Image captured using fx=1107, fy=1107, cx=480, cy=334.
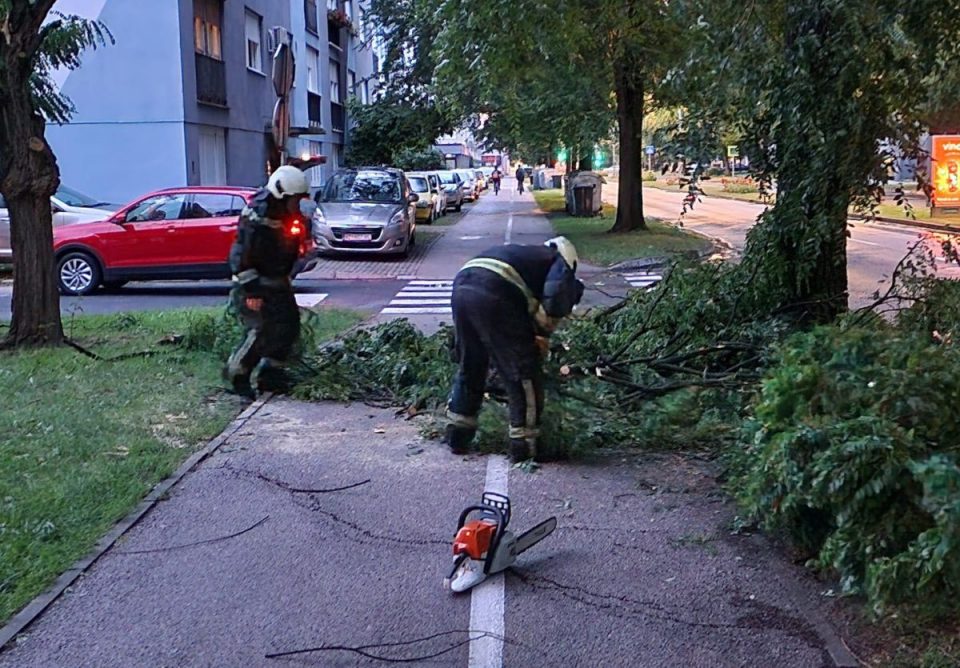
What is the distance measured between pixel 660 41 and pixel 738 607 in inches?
514

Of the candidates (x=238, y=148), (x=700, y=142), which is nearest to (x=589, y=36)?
(x=700, y=142)

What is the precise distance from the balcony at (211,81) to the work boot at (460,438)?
62.2 ft

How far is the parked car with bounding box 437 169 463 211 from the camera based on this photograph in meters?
43.4

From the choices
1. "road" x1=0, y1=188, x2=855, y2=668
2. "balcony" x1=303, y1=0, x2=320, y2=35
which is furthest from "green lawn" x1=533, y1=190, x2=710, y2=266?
"road" x1=0, y1=188, x2=855, y2=668

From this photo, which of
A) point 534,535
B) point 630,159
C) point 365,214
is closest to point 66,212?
point 365,214

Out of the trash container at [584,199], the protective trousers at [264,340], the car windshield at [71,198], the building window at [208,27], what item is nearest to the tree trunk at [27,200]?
the protective trousers at [264,340]

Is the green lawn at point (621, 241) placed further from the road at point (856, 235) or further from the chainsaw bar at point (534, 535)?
the chainsaw bar at point (534, 535)

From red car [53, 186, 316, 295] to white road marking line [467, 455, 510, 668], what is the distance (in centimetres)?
1269

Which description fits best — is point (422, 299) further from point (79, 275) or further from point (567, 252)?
point (567, 252)

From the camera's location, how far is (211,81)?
82.2 ft

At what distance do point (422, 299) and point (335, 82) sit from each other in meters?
28.3

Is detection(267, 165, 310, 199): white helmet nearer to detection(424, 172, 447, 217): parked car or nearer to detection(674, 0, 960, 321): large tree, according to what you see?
detection(674, 0, 960, 321): large tree

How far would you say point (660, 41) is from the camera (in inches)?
643

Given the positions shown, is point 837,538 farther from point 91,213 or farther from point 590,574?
point 91,213
